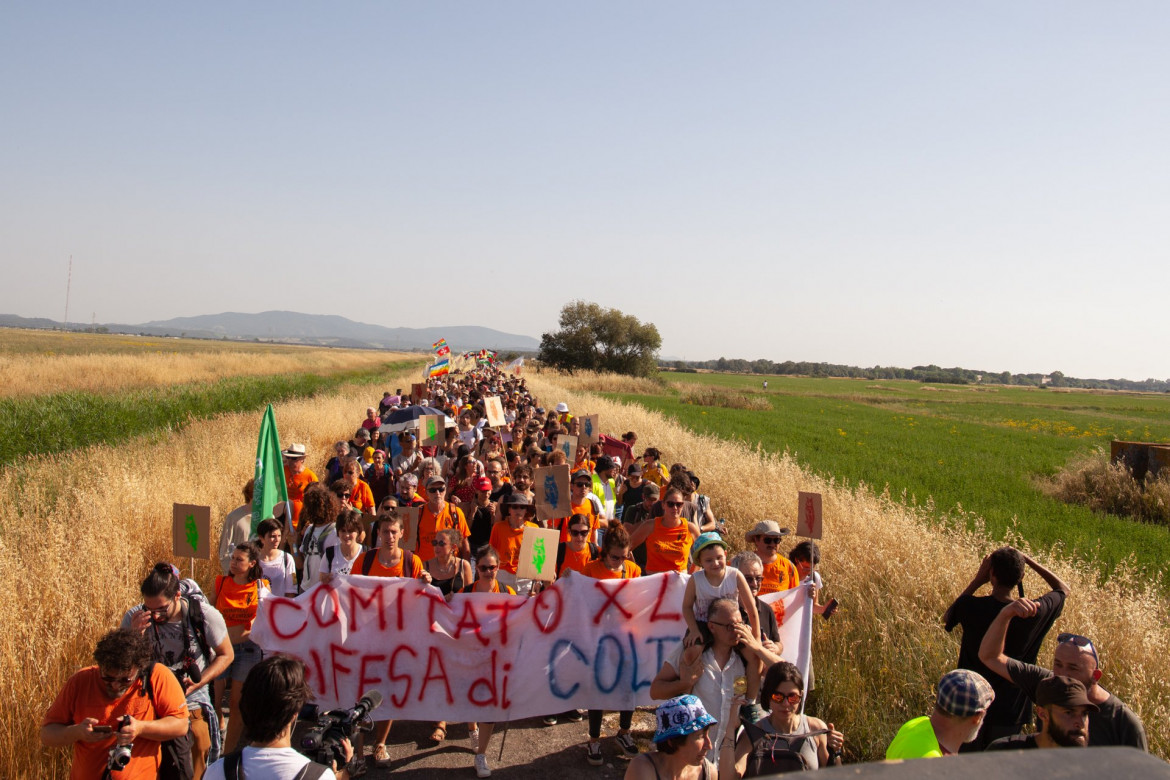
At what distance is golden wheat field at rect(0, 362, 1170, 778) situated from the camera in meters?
5.30

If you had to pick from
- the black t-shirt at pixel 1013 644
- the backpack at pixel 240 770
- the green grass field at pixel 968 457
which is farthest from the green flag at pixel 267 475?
the green grass field at pixel 968 457

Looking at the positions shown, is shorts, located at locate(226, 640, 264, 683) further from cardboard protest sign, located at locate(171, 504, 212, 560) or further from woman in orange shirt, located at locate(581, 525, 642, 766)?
woman in orange shirt, located at locate(581, 525, 642, 766)

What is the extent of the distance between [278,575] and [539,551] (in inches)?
79.3

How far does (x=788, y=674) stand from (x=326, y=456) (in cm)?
1463

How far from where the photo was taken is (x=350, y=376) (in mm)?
58281

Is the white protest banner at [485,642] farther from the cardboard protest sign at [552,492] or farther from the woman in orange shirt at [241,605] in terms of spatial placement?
the cardboard protest sign at [552,492]

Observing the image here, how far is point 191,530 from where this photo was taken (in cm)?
589

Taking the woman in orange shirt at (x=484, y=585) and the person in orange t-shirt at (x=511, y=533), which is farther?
the person in orange t-shirt at (x=511, y=533)

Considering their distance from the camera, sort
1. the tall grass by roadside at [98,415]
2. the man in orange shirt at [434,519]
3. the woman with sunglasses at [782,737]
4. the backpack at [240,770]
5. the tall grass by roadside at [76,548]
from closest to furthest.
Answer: the backpack at [240,770]
the woman with sunglasses at [782,737]
the tall grass by roadside at [76,548]
the man in orange shirt at [434,519]
the tall grass by roadside at [98,415]

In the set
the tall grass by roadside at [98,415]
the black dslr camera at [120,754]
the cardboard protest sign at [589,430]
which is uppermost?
the cardboard protest sign at [589,430]

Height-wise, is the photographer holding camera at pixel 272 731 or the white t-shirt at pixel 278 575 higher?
the photographer holding camera at pixel 272 731

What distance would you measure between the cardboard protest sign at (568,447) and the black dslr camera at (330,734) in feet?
24.4

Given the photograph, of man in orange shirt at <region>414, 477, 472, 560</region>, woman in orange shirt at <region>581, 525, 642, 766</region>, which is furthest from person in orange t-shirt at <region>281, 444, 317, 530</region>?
woman in orange shirt at <region>581, 525, 642, 766</region>

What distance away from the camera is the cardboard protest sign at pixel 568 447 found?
1077cm
